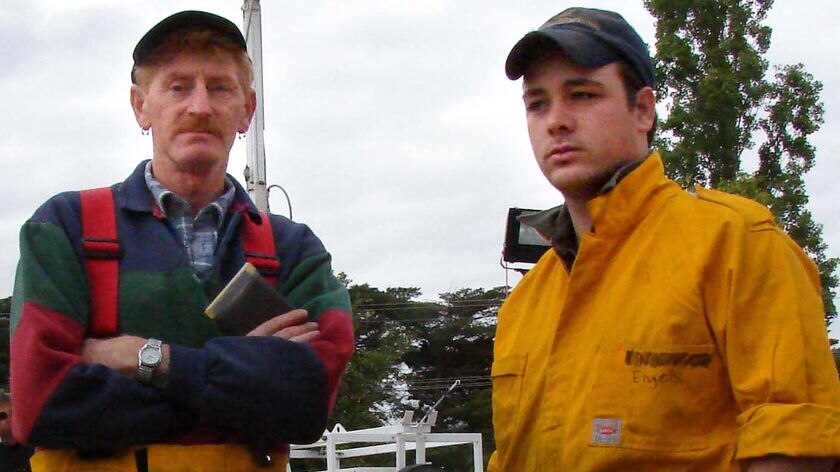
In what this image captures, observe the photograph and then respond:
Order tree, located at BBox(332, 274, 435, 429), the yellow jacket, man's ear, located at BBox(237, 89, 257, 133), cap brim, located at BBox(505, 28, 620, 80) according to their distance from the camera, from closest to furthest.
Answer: the yellow jacket, cap brim, located at BBox(505, 28, 620, 80), man's ear, located at BBox(237, 89, 257, 133), tree, located at BBox(332, 274, 435, 429)

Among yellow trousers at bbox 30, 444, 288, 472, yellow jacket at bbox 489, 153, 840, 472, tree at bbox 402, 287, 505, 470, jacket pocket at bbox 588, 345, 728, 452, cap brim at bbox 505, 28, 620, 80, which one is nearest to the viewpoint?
yellow jacket at bbox 489, 153, 840, 472

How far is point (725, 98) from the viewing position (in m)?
17.1

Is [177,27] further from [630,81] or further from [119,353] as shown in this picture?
[630,81]

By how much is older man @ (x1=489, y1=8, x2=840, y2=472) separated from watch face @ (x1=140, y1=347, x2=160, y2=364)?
880 mm

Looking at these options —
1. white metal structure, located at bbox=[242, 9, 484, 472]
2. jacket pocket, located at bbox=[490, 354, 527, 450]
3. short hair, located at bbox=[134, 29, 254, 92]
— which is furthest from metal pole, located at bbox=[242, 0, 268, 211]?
jacket pocket, located at bbox=[490, 354, 527, 450]

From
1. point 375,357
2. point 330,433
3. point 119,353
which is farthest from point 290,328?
point 375,357

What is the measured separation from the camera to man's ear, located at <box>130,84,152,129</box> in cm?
275

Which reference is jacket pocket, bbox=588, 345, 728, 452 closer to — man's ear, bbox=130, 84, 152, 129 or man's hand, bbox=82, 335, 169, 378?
man's hand, bbox=82, 335, 169, 378

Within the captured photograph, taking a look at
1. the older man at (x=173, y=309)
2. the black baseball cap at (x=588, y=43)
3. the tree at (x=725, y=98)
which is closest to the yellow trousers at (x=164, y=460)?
the older man at (x=173, y=309)

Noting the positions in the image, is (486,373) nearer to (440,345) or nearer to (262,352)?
(440,345)

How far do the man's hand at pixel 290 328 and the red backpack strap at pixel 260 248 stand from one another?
0.53 feet

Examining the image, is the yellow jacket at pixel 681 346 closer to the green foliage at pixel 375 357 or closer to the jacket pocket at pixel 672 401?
the jacket pocket at pixel 672 401

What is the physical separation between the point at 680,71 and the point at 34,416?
1659cm

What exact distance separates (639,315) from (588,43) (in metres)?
0.69
